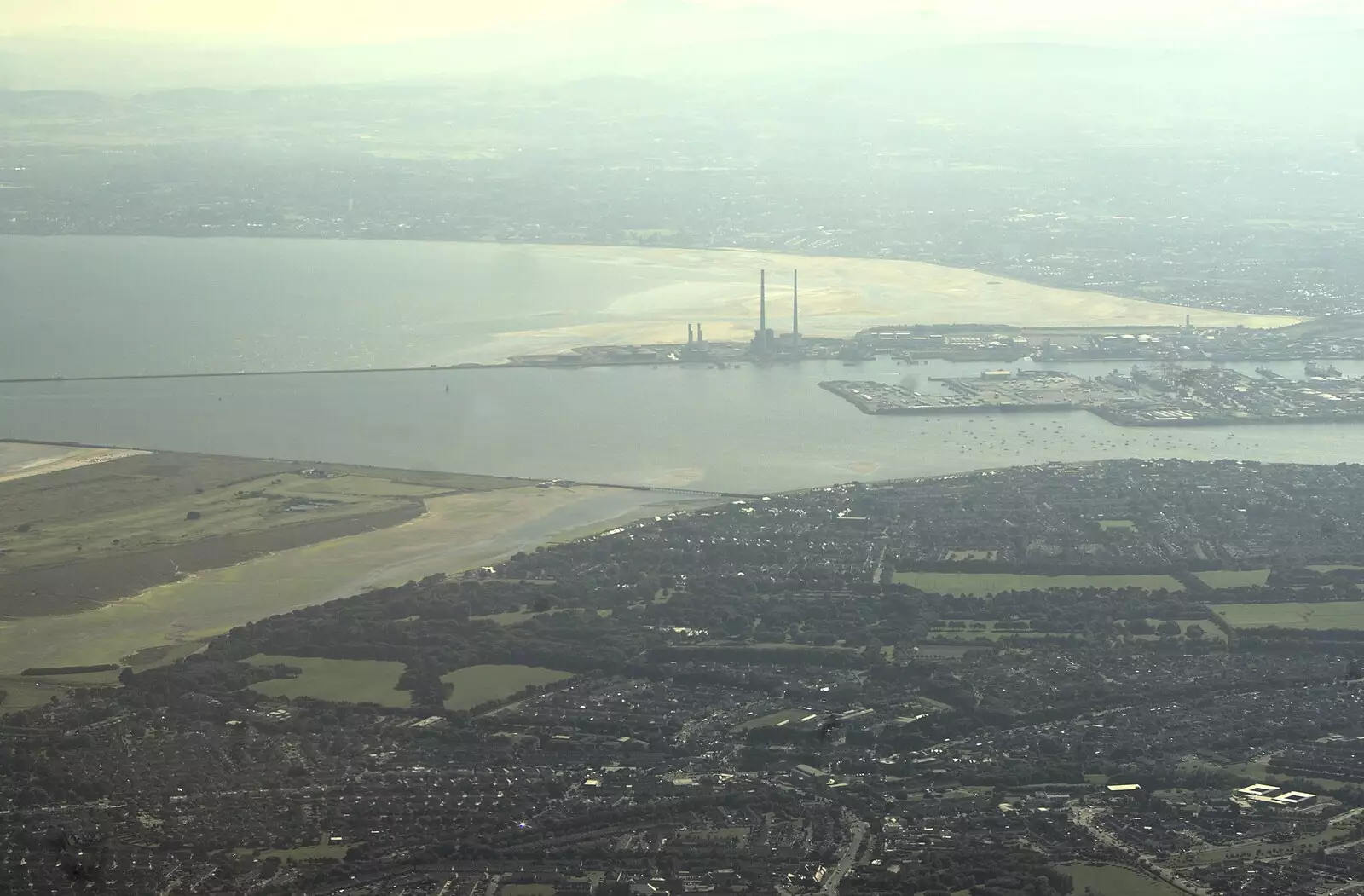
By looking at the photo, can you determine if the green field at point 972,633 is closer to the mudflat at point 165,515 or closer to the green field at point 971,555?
the green field at point 971,555

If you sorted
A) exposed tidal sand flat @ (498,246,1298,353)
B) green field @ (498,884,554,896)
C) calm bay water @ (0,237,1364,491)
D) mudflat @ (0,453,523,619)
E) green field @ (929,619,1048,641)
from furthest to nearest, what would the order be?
exposed tidal sand flat @ (498,246,1298,353) < calm bay water @ (0,237,1364,491) < mudflat @ (0,453,523,619) < green field @ (929,619,1048,641) < green field @ (498,884,554,896)

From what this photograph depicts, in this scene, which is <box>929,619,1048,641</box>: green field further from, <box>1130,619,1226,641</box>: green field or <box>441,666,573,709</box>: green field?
<box>441,666,573,709</box>: green field

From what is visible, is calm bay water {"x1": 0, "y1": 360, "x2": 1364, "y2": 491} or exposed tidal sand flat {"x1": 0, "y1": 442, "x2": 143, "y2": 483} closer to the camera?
exposed tidal sand flat {"x1": 0, "y1": 442, "x2": 143, "y2": 483}

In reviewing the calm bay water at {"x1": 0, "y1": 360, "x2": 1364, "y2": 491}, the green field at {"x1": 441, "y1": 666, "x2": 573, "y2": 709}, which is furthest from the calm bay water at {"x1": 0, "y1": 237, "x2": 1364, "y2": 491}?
the green field at {"x1": 441, "y1": 666, "x2": 573, "y2": 709}

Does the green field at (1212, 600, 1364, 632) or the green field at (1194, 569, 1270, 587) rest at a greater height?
the green field at (1194, 569, 1270, 587)

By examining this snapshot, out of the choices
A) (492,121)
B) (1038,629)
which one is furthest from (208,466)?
(492,121)

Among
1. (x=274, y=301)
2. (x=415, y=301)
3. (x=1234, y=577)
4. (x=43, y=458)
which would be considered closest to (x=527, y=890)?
(x=1234, y=577)

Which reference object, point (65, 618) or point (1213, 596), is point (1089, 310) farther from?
point (65, 618)
